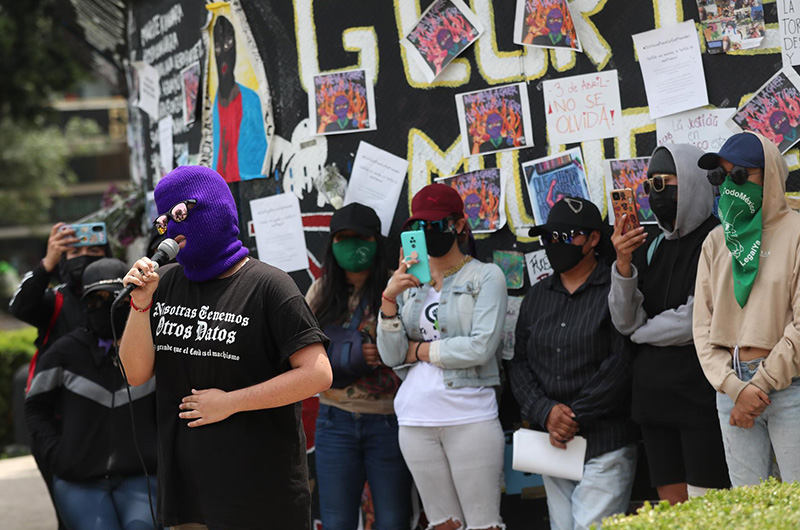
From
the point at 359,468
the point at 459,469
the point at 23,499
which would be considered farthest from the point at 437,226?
the point at 23,499

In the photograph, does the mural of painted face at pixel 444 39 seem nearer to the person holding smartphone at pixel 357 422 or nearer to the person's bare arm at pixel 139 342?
the person holding smartphone at pixel 357 422

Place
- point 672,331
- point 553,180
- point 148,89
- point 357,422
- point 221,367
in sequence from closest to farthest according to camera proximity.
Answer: point 221,367 < point 672,331 < point 357,422 < point 553,180 < point 148,89

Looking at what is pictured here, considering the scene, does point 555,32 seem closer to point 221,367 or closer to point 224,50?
point 224,50

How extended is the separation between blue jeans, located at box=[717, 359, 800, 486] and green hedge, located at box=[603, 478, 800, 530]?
4.20 ft

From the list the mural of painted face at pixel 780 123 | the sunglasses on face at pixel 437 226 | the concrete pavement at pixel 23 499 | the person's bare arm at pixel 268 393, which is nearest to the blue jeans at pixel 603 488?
the sunglasses on face at pixel 437 226

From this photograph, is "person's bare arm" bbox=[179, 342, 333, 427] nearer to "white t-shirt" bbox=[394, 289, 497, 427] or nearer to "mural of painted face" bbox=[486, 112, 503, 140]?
"white t-shirt" bbox=[394, 289, 497, 427]

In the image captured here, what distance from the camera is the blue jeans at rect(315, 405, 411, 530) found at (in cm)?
553

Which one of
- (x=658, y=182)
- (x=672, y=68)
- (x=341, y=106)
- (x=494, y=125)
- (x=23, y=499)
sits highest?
(x=341, y=106)

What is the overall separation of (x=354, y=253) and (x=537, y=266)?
42.8 inches

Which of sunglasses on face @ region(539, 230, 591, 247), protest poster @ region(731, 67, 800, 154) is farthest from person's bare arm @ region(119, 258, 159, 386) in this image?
protest poster @ region(731, 67, 800, 154)

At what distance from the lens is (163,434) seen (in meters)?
3.71

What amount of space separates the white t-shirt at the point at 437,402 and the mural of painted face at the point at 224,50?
264 centimetres

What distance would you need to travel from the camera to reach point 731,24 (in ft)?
16.8

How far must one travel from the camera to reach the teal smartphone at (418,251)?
16.9 feet
